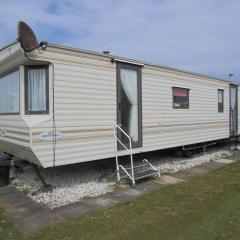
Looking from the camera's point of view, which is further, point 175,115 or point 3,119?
point 175,115

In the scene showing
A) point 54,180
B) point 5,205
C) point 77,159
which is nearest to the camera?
point 5,205

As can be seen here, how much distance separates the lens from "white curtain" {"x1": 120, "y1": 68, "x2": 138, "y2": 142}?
7.95 meters

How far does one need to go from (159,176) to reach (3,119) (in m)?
3.88

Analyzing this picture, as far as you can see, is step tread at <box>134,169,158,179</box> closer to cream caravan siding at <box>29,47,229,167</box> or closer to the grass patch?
cream caravan siding at <box>29,47,229,167</box>

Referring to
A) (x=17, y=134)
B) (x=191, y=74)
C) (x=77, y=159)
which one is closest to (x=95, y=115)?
(x=77, y=159)

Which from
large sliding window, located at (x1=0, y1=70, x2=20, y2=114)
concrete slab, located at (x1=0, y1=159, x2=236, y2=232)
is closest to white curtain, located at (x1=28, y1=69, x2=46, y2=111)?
large sliding window, located at (x1=0, y1=70, x2=20, y2=114)

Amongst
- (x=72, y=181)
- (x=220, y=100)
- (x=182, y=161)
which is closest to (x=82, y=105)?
(x=72, y=181)

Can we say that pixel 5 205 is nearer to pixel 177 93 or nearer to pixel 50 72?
pixel 50 72

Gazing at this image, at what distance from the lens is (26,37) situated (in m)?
5.81

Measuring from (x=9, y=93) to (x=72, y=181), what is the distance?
2.40m

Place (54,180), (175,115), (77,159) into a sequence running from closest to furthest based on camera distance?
(77,159) < (54,180) < (175,115)

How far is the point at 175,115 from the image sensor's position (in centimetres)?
971

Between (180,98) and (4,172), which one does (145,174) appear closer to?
(4,172)

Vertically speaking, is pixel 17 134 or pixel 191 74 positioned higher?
pixel 191 74
